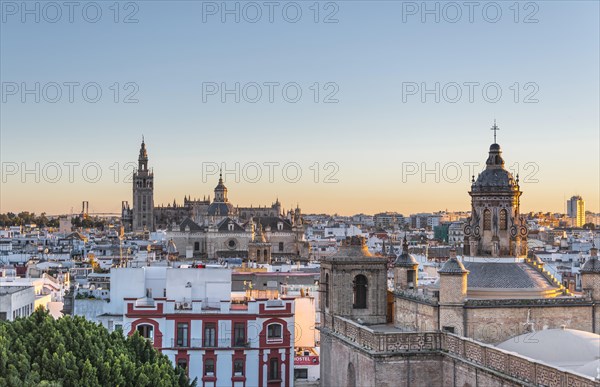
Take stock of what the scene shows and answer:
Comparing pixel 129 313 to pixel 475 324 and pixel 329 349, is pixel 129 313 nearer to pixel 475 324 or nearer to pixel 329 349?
pixel 329 349

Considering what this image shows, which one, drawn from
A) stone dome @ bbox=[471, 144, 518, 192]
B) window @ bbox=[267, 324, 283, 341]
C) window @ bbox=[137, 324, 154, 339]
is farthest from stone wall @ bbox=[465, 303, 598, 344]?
window @ bbox=[137, 324, 154, 339]

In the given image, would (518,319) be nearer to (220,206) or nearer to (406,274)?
(406,274)

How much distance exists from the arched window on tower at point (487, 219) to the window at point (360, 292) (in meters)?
4.54

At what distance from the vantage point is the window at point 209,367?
121 ft

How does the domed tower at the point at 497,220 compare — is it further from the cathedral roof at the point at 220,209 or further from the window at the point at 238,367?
the cathedral roof at the point at 220,209

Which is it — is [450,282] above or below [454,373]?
above

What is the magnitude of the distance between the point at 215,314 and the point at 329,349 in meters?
6.91

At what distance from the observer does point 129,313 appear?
36531mm

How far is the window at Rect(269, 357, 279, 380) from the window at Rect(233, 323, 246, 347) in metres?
1.46

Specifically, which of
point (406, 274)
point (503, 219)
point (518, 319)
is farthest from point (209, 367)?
point (518, 319)

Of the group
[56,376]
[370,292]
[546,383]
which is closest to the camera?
[546,383]

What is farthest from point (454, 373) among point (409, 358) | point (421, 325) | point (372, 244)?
point (372, 244)

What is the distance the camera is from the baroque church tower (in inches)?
6117

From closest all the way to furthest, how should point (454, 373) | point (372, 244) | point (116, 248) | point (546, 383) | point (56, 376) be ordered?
point (546, 383)
point (56, 376)
point (454, 373)
point (116, 248)
point (372, 244)
